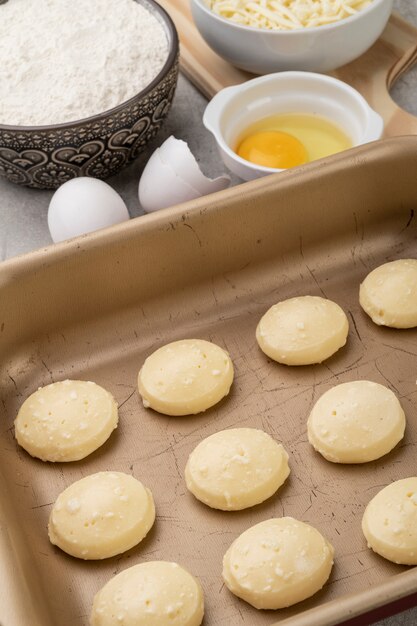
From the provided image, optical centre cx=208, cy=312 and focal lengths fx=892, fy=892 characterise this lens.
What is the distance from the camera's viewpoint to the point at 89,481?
1.39m

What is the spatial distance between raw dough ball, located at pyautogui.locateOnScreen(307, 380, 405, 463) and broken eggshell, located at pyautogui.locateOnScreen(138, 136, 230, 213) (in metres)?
0.52

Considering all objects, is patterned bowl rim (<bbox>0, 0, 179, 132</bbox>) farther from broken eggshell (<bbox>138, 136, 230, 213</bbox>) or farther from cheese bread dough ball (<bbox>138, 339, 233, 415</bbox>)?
cheese bread dough ball (<bbox>138, 339, 233, 415</bbox>)

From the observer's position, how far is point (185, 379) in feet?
4.96

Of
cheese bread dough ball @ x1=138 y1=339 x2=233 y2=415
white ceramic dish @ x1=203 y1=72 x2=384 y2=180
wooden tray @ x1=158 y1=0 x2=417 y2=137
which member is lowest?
cheese bread dough ball @ x1=138 y1=339 x2=233 y2=415

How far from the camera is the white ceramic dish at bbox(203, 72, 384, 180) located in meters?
1.82

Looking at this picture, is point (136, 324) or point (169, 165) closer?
point (136, 324)

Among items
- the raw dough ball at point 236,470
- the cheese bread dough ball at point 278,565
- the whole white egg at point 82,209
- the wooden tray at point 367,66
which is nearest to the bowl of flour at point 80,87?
the whole white egg at point 82,209

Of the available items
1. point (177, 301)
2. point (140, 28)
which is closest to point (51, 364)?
point (177, 301)

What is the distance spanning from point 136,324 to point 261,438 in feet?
1.15

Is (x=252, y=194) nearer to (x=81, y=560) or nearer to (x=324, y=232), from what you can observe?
(x=324, y=232)

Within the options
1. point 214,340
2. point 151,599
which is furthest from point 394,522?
point 214,340

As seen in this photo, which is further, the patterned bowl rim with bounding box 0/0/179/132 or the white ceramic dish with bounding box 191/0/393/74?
the white ceramic dish with bounding box 191/0/393/74

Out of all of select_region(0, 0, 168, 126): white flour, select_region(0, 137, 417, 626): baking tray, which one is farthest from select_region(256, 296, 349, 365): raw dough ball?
select_region(0, 0, 168, 126): white flour

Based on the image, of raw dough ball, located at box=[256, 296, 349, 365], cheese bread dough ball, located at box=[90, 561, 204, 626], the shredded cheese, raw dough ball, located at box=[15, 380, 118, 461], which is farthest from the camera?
the shredded cheese
